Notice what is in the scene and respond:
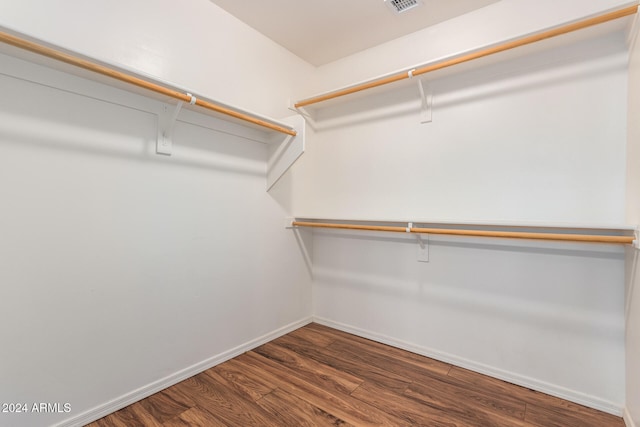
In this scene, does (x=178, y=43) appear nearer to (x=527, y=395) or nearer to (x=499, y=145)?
(x=499, y=145)

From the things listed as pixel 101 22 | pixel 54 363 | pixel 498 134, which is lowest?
pixel 54 363

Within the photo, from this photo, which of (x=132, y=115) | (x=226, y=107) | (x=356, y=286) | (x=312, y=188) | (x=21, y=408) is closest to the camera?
(x=21, y=408)

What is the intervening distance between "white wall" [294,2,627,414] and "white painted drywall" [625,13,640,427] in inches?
2.9

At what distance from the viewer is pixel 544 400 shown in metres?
1.59

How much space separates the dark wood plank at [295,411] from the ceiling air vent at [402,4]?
2.38m

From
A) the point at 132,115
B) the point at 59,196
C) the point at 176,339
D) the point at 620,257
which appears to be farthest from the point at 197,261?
the point at 620,257

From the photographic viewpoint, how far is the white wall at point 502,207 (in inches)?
59.8

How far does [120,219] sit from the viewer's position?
1.49 m

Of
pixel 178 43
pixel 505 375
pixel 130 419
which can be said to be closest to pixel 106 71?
pixel 178 43

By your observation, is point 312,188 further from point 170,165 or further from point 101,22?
point 101,22

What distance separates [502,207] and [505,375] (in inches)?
39.7

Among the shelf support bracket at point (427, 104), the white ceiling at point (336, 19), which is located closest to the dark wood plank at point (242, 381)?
the shelf support bracket at point (427, 104)

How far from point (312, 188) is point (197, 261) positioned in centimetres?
122

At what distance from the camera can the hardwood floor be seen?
142cm
